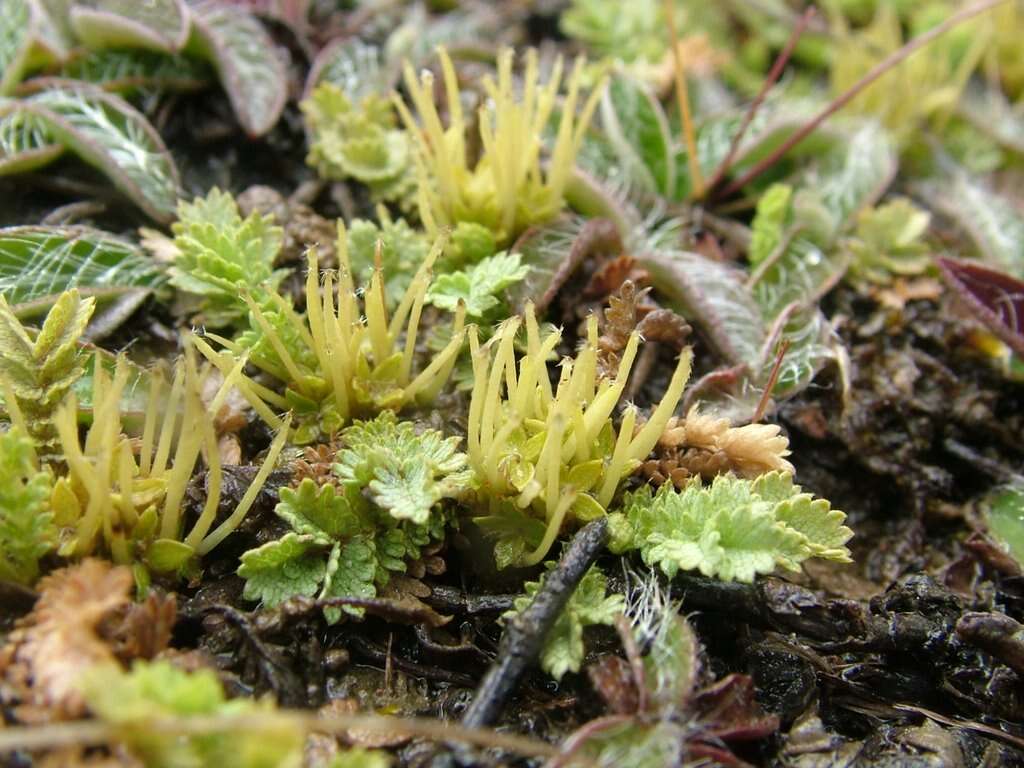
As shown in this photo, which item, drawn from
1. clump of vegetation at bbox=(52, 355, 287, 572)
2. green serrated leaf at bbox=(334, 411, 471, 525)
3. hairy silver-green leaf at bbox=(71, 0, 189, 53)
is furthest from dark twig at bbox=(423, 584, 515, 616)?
hairy silver-green leaf at bbox=(71, 0, 189, 53)

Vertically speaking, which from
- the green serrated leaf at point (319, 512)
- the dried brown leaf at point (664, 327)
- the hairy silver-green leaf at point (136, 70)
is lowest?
the green serrated leaf at point (319, 512)

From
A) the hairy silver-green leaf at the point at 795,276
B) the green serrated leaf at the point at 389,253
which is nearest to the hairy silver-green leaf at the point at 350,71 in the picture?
the green serrated leaf at the point at 389,253

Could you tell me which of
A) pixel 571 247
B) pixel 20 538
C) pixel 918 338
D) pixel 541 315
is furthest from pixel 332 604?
pixel 918 338

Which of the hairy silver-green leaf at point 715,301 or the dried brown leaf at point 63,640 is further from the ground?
the hairy silver-green leaf at point 715,301

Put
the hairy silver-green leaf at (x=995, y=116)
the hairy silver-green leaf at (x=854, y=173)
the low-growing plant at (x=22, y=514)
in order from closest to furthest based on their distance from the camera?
1. the low-growing plant at (x=22, y=514)
2. the hairy silver-green leaf at (x=854, y=173)
3. the hairy silver-green leaf at (x=995, y=116)

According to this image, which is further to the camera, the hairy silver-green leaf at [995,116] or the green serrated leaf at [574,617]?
the hairy silver-green leaf at [995,116]

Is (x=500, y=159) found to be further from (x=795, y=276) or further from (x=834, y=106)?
(x=834, y=106)

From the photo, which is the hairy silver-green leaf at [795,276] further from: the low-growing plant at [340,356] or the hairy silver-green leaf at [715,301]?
the low-growing plant at [340,356]
